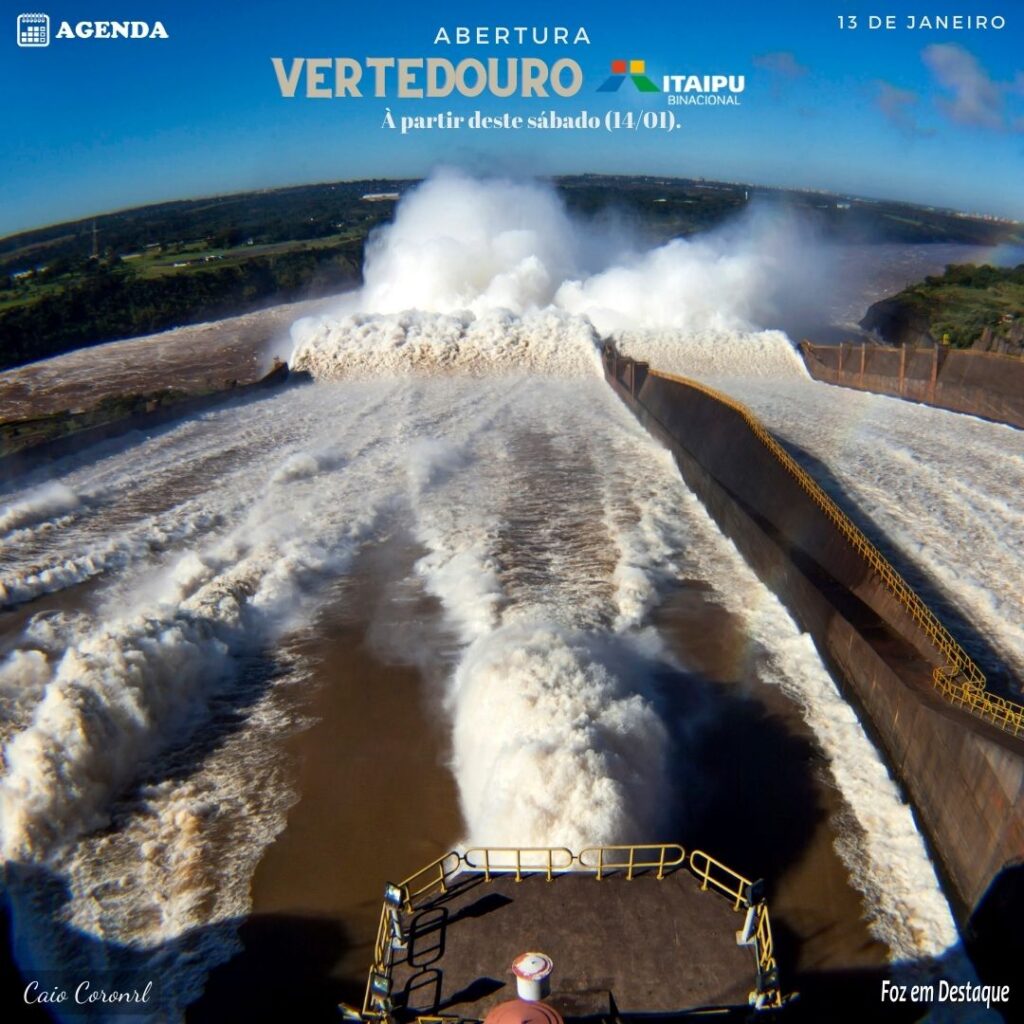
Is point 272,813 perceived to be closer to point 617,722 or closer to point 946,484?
point 617,722

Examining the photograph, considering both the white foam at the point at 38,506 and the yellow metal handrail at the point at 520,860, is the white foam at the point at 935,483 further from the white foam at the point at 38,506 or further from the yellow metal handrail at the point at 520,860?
the white foam at the point at 38,506

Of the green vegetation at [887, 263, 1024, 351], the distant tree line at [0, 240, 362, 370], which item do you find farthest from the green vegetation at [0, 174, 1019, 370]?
the green vegetation at [887, 263, 1024, 351]

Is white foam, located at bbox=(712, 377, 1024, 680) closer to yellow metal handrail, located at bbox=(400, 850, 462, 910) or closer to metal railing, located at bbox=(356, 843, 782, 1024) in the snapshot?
metal railing, located at bbox=(356, 843, 782, 1024)

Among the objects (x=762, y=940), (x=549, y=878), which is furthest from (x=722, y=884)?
(x=549, y=878)

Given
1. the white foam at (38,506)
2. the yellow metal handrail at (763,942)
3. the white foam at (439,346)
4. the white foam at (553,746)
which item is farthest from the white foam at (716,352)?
the yellow metal handrail at (763,942)

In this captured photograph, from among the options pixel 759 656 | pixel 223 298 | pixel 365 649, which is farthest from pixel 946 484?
pixel 223 298
